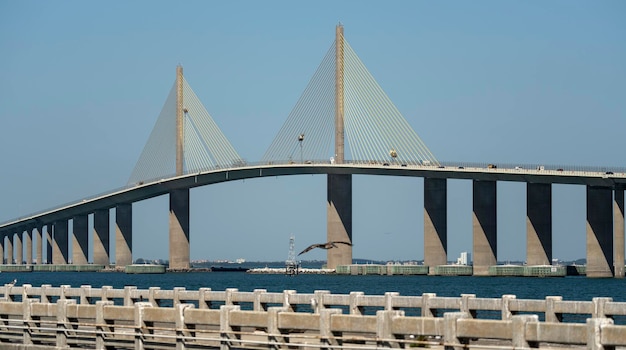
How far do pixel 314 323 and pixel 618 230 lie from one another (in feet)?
286

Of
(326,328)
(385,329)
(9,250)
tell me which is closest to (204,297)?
(326,328)

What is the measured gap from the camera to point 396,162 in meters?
114

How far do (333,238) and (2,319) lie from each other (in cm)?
9512

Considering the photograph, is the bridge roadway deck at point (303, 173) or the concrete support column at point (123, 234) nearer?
the bridge roadway deck at point (303, 173)

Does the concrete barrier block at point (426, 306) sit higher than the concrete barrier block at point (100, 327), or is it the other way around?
the concrete barrier block at point (426, 306)

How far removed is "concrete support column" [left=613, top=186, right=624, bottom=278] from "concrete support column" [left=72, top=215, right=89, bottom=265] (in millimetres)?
70517

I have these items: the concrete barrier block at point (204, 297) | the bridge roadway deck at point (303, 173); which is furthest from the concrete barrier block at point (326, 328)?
the bridge roadway deck at point (303, 173)

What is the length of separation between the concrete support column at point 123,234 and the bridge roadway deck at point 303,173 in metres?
1.44

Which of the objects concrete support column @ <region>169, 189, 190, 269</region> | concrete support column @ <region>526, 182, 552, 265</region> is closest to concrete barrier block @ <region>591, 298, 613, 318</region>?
concrete support column @ <region>526, 182, 552, 265</region>

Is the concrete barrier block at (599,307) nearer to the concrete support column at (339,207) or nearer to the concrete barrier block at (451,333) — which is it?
the concrete barrier block at (451,333)

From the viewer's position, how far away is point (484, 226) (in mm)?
113125

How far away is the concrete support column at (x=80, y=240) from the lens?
154500 millimetres

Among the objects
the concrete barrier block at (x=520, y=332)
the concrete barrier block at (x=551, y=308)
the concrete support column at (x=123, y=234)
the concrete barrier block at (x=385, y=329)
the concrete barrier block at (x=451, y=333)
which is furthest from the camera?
the concrete support column at (x=123, y=234)

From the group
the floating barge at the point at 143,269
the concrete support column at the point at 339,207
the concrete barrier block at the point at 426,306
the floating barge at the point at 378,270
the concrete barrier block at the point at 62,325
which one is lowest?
the floating barge at the point at 143,269
